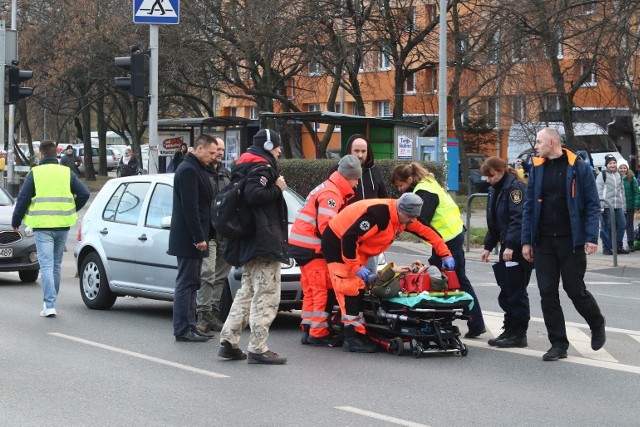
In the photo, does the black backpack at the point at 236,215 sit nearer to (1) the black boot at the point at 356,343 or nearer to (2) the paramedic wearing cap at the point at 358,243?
(2) the paramedic wearing cap at the point at 358,243

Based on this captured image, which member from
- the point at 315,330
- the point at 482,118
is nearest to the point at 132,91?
the point at 315,330

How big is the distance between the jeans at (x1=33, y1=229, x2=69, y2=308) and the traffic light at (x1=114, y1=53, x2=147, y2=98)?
19.1ft

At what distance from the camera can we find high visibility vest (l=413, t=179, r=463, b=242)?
1061 cm

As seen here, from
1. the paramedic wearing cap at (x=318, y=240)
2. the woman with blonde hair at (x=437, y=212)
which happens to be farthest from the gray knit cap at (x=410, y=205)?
the woman with blonde hair at (x=437, y=212)

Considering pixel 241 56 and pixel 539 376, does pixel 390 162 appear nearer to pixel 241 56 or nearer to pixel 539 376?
pixel 241 56

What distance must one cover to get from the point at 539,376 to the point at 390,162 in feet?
57.2

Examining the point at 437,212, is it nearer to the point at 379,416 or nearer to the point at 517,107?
the point at 379,416

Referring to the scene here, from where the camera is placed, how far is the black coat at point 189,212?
10445 mm

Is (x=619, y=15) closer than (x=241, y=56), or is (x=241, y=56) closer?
(x=619, y=15)

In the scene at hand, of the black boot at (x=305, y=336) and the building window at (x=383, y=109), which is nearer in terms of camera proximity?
the black boot at (x=305, y=336)

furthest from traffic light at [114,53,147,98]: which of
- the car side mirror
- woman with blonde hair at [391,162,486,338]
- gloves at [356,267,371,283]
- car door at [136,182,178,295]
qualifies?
gloves at [356,267,371,283]

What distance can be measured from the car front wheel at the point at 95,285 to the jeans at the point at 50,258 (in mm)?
464

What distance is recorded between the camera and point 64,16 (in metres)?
46.9

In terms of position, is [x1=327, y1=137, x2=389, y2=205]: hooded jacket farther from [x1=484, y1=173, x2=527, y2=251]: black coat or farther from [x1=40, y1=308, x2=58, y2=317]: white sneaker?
[x1=40, y1=308, x2=58, y2=317]: white sneaker
